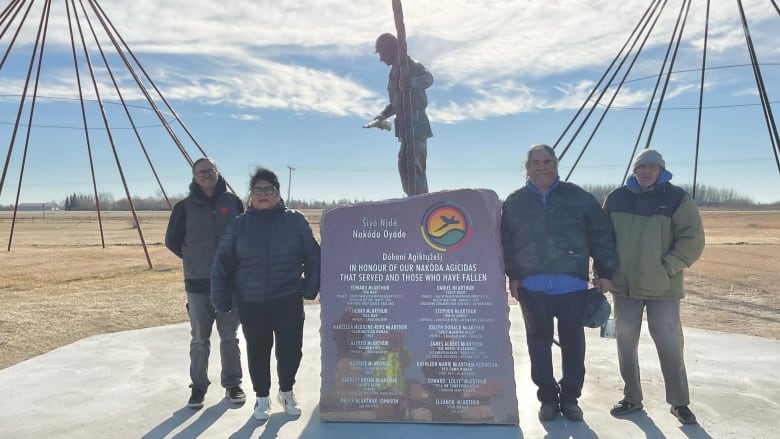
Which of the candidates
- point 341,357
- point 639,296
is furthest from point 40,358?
point 639,296

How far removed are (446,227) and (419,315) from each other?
0.61m

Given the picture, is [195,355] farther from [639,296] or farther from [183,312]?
[183,312]

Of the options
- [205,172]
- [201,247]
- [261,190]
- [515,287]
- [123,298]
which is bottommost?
[123,298]

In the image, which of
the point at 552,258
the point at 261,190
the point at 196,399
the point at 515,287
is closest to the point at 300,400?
the point at 196,399

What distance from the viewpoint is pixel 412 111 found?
5.48 meters

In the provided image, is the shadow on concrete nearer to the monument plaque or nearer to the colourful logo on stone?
the monument plaque

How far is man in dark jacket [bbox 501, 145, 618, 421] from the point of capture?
3699 millimetres

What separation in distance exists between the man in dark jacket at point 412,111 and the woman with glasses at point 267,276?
1.81 metres

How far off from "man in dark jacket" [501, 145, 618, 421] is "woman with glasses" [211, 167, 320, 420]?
138cm

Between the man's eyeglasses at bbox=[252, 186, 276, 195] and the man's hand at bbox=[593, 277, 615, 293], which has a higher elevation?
the man's eyeglasses at bbox=[252, 186, 276, 195]

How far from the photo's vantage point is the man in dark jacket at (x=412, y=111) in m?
5.35

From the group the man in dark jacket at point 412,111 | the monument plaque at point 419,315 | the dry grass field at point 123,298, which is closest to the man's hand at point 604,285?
the monument plaque at point 419,315

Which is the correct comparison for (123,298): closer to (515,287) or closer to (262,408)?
(262,408)

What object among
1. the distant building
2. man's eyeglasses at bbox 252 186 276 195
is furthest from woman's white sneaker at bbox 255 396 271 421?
the distant building
